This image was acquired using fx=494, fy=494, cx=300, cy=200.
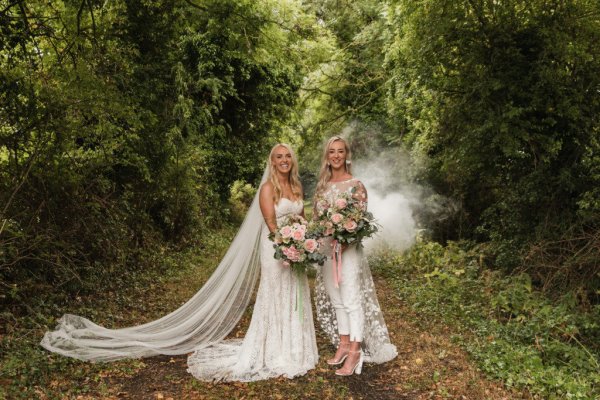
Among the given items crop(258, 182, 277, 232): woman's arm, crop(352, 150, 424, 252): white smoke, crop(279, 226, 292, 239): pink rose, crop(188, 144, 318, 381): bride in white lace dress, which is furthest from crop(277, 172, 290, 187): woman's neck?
crop(352, 150, 424, 252): white smoke

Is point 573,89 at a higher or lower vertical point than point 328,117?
lower

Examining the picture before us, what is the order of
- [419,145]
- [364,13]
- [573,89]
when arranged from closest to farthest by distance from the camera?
1. [573,89]
2. [419,145]
3. [364,13]

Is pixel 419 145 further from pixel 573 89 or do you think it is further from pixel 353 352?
pixel 353 352

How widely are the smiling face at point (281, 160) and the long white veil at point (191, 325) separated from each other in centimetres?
21

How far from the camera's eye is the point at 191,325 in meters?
5.91

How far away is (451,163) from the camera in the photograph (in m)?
8.53

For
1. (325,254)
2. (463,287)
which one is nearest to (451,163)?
(463,287)

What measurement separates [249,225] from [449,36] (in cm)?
415

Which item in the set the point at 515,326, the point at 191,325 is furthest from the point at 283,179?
the point at 515,326

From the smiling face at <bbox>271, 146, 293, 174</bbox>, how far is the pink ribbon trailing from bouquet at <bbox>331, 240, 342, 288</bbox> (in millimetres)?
933

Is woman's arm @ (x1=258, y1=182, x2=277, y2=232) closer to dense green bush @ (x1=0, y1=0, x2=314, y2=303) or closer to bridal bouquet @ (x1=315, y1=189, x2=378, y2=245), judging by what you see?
bridal bouquet @ (x1=315, y1=189, x2=378, y2=245)

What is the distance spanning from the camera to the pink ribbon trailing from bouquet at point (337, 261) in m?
5.17

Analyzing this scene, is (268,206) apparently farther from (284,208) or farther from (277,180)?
(277,180)

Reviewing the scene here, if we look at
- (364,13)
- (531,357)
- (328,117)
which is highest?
(364,13)
